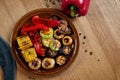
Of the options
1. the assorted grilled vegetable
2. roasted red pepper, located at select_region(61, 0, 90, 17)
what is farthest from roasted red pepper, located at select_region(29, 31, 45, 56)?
roasted red pepper, located at select_region(61, 0, 90, 17)

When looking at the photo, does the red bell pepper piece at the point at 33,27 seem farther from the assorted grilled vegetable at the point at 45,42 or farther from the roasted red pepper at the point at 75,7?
the roasted red pepper at the point at 75,7

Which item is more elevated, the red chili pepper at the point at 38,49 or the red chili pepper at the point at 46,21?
the red chili pepper at the point at 46,21

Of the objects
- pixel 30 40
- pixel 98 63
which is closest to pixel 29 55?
pixel 30 40

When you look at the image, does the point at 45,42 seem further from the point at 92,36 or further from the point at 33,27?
the point at 92,36

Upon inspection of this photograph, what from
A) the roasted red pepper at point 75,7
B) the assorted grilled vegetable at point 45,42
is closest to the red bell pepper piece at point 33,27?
the assorted grilled vegetable at point 45,42

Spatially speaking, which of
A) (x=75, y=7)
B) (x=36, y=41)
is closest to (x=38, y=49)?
(x=36, y=41)

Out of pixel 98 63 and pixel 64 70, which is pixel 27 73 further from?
pixel 98 63
